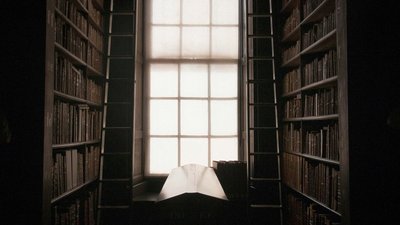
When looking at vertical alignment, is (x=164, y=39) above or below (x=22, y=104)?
above

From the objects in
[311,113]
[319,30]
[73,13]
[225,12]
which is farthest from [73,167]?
[225,12]

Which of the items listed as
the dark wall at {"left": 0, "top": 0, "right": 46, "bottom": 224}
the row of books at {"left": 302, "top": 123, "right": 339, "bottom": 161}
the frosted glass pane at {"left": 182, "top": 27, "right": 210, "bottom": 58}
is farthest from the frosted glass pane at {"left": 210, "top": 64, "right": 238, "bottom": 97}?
the dark wall at {"left": 0, "top": 0, "right": 46, "bottom": 224}

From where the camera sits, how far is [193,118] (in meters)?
5.25

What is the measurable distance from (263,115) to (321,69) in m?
1.63

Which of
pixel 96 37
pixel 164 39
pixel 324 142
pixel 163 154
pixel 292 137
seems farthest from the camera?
pixel 164 39

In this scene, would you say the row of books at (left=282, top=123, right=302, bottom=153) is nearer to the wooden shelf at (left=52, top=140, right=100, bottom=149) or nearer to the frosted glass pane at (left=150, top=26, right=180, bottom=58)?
the frosted glass pane at (left=150, top=26, right=180, bottom=58)

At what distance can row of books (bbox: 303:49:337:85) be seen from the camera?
121 inches

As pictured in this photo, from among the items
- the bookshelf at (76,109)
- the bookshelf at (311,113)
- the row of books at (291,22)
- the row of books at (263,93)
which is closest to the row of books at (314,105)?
the bookshelf at (311,113)

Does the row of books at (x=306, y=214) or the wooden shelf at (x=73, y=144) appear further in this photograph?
the row of books at (x=306, y=214)

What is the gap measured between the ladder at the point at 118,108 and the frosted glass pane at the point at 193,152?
74 centimetres

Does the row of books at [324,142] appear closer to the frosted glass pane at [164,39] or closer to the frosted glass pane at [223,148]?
the frosted glass pane at [223,148]

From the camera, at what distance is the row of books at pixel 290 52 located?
13.5ft

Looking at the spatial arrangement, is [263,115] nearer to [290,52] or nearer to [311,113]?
[290,52]

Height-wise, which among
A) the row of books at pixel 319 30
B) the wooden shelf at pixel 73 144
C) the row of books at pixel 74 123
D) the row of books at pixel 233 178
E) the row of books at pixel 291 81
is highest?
the row of books at pixel 319 30
